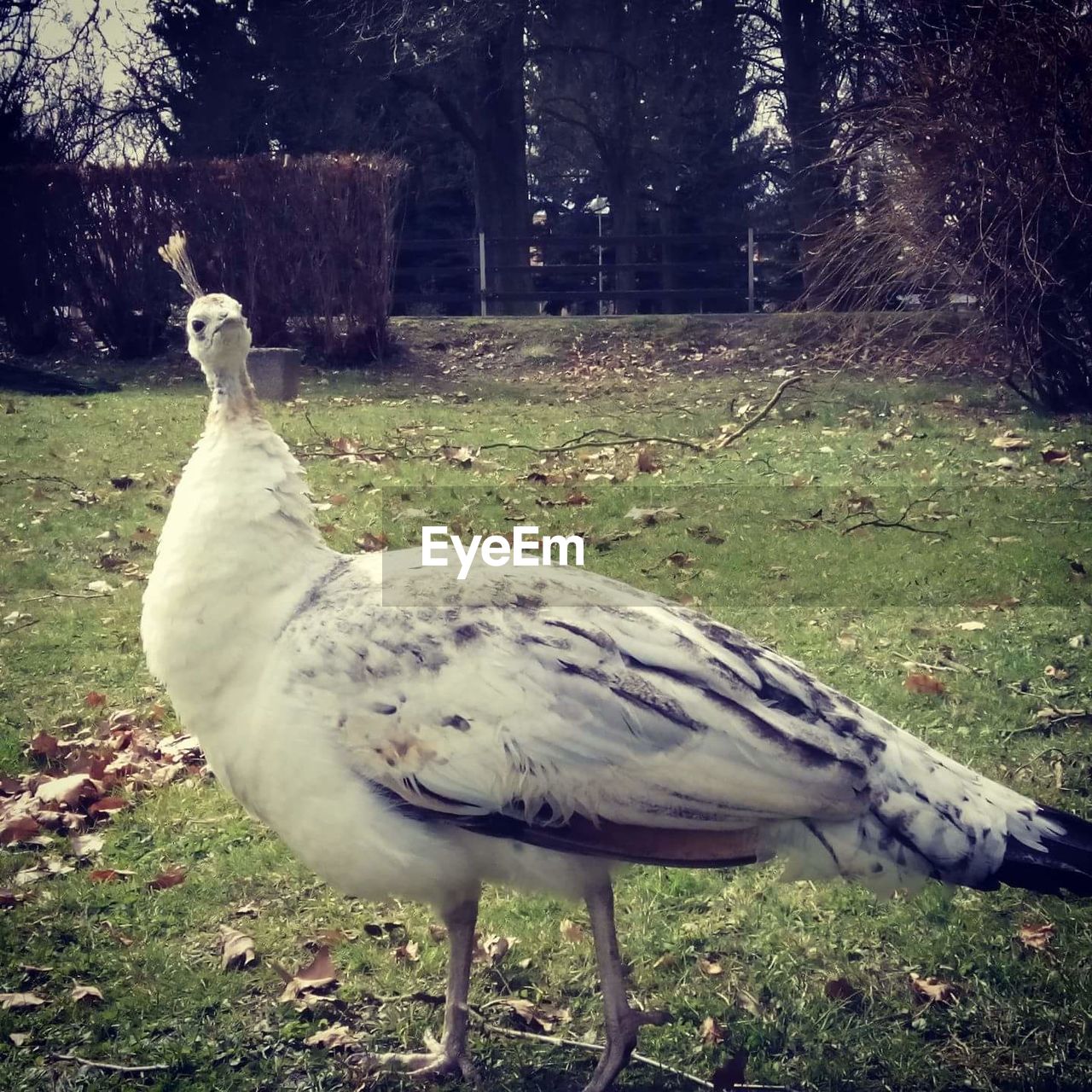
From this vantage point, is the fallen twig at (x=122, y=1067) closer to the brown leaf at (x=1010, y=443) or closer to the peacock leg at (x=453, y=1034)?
the peacock leg at (x=453, y=1034)

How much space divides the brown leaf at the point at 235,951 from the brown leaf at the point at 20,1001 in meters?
0.45

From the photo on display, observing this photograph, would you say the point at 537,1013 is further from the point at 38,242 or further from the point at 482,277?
the point at 482,277

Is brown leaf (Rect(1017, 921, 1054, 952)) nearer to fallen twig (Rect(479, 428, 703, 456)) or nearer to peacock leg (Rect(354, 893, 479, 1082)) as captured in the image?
peacock leg (Rect(354, 893, 479, 1082))

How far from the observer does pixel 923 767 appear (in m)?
2.50

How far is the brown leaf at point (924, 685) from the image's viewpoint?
14.7 feet

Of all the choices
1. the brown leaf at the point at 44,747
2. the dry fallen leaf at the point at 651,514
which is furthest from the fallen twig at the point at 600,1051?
the dry fallen leaf at the point at 651,514

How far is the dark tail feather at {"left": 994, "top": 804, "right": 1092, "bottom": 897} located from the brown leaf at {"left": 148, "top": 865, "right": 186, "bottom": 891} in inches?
91.5

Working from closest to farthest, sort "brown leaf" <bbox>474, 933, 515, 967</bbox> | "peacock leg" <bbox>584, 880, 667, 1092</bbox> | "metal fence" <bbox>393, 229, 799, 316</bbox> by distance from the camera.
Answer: "peacock leg" <bbox>584, 880, 667, 1092</bbox> → "brown leaf" <bbox>474, 933, 515, 967</bbox> → "metal fence" <bbox>393, 229, 799, 316</bbox>

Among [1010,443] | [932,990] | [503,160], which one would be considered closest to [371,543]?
[932,990]

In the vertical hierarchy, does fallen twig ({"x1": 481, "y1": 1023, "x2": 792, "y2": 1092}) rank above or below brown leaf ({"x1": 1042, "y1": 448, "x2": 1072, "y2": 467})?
below

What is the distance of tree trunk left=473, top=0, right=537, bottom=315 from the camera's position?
17.2 meters

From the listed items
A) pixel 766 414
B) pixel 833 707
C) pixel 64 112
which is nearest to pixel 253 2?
pixel 64 112

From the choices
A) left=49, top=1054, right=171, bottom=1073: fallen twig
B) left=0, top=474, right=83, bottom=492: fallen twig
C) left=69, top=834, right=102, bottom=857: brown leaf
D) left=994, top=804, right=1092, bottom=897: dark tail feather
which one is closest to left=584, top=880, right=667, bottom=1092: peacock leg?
left=994, top=804, right=1092, bottom=897: dark tail feather

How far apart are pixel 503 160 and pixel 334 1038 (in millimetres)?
17831
